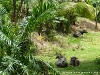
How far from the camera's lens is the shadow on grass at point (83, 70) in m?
11.3

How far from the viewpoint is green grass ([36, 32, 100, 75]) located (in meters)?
12.2

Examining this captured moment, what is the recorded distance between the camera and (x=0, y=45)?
331 inches

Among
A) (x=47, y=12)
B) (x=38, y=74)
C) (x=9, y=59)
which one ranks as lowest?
(x=38, y=74)

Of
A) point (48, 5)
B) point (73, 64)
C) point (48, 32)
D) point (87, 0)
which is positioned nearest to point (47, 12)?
point (48, 5)

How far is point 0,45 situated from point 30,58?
85 centimetres

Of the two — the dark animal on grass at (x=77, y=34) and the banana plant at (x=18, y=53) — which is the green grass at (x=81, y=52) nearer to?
the dark animal on grass at (x=77, y=34)

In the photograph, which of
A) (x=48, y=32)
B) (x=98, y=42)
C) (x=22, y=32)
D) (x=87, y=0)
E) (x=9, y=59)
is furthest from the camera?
(x=87, y=0)

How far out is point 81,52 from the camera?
1528cm

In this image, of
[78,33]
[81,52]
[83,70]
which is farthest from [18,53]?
[78,33]

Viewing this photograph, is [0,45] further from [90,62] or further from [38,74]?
[90,62]

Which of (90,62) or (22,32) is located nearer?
(22,32)

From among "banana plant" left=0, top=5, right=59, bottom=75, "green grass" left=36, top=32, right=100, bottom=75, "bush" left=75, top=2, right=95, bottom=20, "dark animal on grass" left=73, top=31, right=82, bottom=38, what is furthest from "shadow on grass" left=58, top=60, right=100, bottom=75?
"bush" left=75, top=2, right=95, bottom=20

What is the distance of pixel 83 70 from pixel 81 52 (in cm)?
348

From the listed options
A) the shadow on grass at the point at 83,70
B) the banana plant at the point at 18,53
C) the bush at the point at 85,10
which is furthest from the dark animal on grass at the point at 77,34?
the banana plant at the point at 18,53
